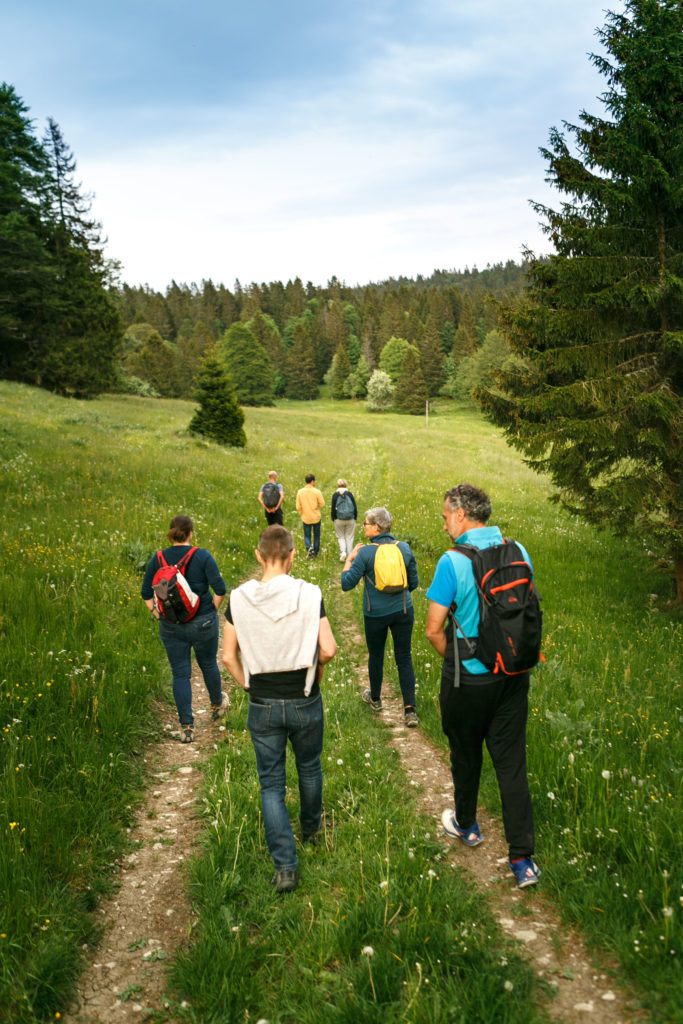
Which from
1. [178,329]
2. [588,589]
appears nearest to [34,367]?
[588,589]

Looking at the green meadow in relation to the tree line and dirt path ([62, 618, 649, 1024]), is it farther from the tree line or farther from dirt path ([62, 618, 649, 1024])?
the tree line

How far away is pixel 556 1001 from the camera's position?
2889 mm

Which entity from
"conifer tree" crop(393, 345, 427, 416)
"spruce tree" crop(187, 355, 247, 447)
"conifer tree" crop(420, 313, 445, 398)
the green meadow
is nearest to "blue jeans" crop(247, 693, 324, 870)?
the green meadow

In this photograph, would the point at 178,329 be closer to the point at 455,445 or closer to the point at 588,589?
the point at 455,445

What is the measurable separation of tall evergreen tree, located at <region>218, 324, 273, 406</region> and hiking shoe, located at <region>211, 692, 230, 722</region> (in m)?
78.3

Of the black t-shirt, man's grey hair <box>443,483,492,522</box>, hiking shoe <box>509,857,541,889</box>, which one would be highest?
man's grey hair <box>443,483,492,522</box>

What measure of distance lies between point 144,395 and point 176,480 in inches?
2042

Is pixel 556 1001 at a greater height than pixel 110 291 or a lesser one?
lesser

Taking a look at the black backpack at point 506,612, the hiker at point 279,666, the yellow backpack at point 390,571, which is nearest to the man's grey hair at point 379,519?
the yellow backpack at point 390,571

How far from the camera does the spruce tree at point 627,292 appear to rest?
301 inches

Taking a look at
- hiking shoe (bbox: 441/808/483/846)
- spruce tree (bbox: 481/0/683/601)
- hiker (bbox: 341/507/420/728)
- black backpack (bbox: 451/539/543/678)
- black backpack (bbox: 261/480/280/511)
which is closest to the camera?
black backpack (bbox: 451/539/543/678)

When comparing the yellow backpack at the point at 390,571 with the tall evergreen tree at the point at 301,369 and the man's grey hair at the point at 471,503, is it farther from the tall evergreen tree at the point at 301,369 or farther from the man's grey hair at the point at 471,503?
the tall evergreen tree at the point at 301,369

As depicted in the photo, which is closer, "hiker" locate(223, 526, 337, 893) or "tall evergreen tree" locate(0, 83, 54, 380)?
"hiker" locate(223, 526, 337, 893)

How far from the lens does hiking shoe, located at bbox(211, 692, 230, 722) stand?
21.5 feet
